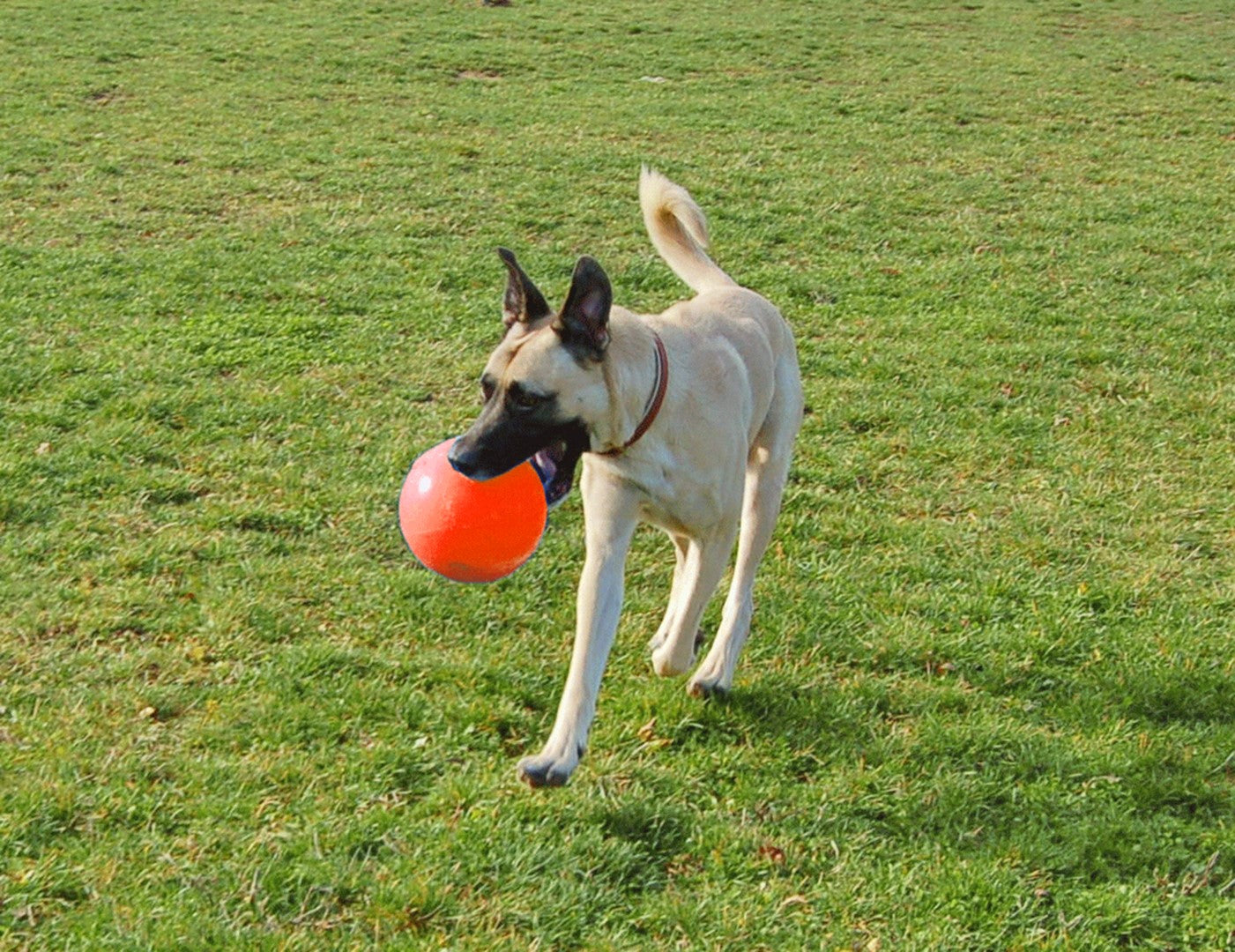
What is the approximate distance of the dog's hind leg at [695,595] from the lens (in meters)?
4.64

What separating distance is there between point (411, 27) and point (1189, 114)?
34.1ft

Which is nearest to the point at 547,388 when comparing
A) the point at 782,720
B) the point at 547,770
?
the point at 547,770

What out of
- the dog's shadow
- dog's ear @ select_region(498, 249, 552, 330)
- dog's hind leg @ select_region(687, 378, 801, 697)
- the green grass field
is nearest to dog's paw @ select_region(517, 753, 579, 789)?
the green grass field

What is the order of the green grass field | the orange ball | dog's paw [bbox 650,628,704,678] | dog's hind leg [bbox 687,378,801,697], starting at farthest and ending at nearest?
dog's hind leg [bbox 687,378,801,697]
dog's paw [bbox 650,628,704,678]
the orange ball
the green grass field

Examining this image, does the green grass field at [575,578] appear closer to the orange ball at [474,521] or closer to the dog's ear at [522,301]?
the orange ball at [474,521]

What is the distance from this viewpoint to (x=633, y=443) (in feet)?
14.2

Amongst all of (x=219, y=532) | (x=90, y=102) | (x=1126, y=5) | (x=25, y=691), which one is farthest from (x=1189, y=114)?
(x=25, y=691)

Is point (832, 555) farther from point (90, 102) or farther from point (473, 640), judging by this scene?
point (90, 102)

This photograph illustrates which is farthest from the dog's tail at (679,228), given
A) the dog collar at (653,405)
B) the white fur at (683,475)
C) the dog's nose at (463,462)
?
the dog's nose at (463,462)

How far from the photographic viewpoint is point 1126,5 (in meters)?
Answer: 24.6

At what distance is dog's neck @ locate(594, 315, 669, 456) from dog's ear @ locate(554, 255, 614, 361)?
0.08 meters

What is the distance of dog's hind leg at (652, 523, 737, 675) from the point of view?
4641 mm

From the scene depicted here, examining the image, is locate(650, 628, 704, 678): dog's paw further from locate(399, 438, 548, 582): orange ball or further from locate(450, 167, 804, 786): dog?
locate(399, 438, 548, 582): orange ball

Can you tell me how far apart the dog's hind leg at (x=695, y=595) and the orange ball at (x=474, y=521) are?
0.55m
